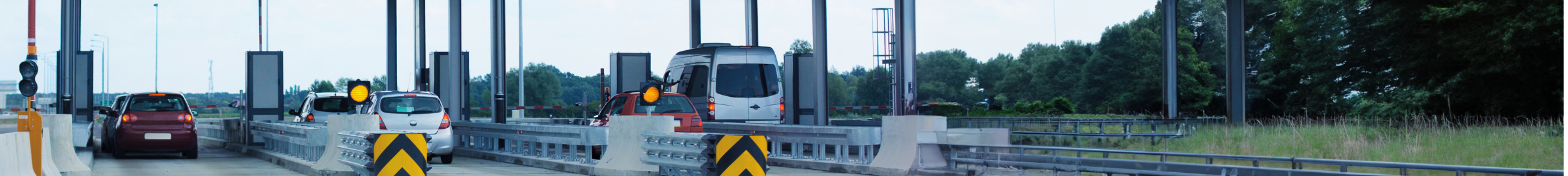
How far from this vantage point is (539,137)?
12.4m

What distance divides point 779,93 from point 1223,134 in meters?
6.78

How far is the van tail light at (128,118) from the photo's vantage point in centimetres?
1382

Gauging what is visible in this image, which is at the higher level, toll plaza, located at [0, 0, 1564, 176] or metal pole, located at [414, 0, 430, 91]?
metal pole, located at [414, 0, 430, 91]

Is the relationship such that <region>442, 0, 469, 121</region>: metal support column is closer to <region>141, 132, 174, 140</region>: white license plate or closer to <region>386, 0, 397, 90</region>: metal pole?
<region>386, 0, 397, 90</region>: metal pole

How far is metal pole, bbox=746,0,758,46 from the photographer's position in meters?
21.2

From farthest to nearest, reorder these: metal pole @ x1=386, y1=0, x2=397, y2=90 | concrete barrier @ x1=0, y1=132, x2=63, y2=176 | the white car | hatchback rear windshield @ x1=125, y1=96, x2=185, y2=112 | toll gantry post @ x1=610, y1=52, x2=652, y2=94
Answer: toll gantry post @ x1=610, y1=52, x2=652, y2=94 → metal pole @ x1=386, y1=0, x2=397, y2=90 → the white car → hatchback rear windshield @ x1=125, y1=96, x2=185, y2=112 → concrete barrier @ x1=0, y1=132, x2=63, y2=176

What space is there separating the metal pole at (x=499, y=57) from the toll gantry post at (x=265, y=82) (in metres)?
2.91

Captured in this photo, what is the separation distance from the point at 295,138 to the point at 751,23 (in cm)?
998

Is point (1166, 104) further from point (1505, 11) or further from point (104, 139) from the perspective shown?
point (104, 139)

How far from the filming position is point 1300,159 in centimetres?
856

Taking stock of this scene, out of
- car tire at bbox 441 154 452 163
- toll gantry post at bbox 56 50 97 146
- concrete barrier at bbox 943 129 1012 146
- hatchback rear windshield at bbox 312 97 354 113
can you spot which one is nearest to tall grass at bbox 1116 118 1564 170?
concrete barrier at bbox 943 129 1012 146

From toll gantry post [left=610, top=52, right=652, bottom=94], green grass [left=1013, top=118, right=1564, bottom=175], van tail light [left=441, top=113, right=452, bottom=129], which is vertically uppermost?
toll gantry post [left=610, top=52, right=652, bottom=94]

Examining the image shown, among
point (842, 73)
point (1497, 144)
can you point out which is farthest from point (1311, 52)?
point (842, 73)

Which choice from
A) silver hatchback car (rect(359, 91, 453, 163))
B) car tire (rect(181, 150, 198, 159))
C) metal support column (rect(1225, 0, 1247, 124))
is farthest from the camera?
metal support column (rect(1225, 0, 1247, 124))
